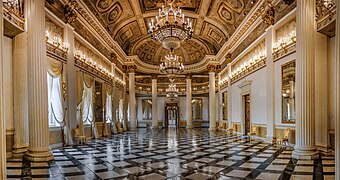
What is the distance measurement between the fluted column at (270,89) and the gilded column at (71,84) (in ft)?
24.4

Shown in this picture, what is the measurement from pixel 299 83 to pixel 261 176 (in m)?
2.93

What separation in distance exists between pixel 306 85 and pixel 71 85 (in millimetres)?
7873

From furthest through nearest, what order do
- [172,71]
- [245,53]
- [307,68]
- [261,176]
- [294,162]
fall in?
[172,71], [245,53], [307,68], [294,162], [261,176]

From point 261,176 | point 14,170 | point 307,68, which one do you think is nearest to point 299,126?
point 307,68

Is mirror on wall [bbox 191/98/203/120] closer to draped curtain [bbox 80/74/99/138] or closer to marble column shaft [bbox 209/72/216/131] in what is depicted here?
marble column shaft [bbox 209/72/216/131]

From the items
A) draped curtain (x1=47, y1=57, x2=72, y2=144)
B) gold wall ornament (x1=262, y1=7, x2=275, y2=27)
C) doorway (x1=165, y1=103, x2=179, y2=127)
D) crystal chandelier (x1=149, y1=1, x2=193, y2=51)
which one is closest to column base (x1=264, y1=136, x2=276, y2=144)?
gold wall ornament (x1=262, y1=7, x2=275, y2=27)

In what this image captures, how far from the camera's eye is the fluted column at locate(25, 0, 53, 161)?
5637 mm

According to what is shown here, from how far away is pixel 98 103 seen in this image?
501 inches

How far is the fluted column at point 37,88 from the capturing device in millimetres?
5637

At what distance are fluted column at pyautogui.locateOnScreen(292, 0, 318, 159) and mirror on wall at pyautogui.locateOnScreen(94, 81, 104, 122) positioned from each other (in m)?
9.46

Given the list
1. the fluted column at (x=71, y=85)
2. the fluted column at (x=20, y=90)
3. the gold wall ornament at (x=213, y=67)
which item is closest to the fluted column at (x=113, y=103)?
the fluted column at (x=71, y=85)

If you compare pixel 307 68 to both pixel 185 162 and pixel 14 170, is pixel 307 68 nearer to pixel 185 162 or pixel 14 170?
pixel 185 162

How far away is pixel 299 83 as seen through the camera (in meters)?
5.91

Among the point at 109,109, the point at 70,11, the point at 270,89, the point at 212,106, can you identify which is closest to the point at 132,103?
the point at 109,109
